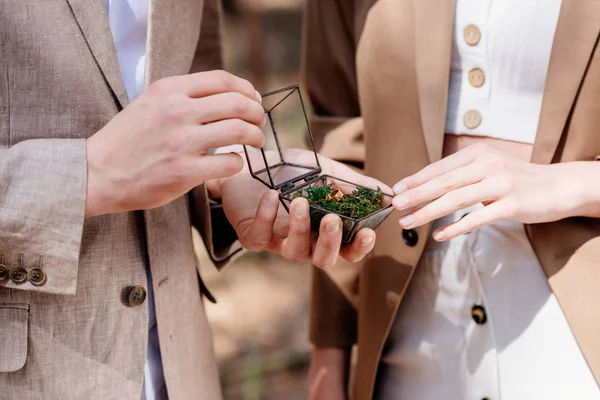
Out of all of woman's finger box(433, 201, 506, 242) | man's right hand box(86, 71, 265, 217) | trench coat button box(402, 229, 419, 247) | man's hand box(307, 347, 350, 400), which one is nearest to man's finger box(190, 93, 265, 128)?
man's right hand box(86, 71, 265, 217)

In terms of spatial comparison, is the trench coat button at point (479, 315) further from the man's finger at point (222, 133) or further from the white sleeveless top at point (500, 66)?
the man's finger at point (222, 133)

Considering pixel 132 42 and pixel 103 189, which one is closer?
pixel 103 189

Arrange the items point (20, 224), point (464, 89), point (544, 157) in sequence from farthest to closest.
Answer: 1. point (464, 89)
2. point (544, 157)
3. point (20, 224)

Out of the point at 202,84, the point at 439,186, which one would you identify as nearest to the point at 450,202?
the point at 439,186

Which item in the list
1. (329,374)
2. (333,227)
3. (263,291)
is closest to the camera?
(333,227)

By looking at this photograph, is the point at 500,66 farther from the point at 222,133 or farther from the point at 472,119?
the point at 222,133

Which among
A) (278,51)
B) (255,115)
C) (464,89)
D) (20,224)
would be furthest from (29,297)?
(278,51)

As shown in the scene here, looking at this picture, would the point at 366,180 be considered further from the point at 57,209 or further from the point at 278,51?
the point at 278,51
